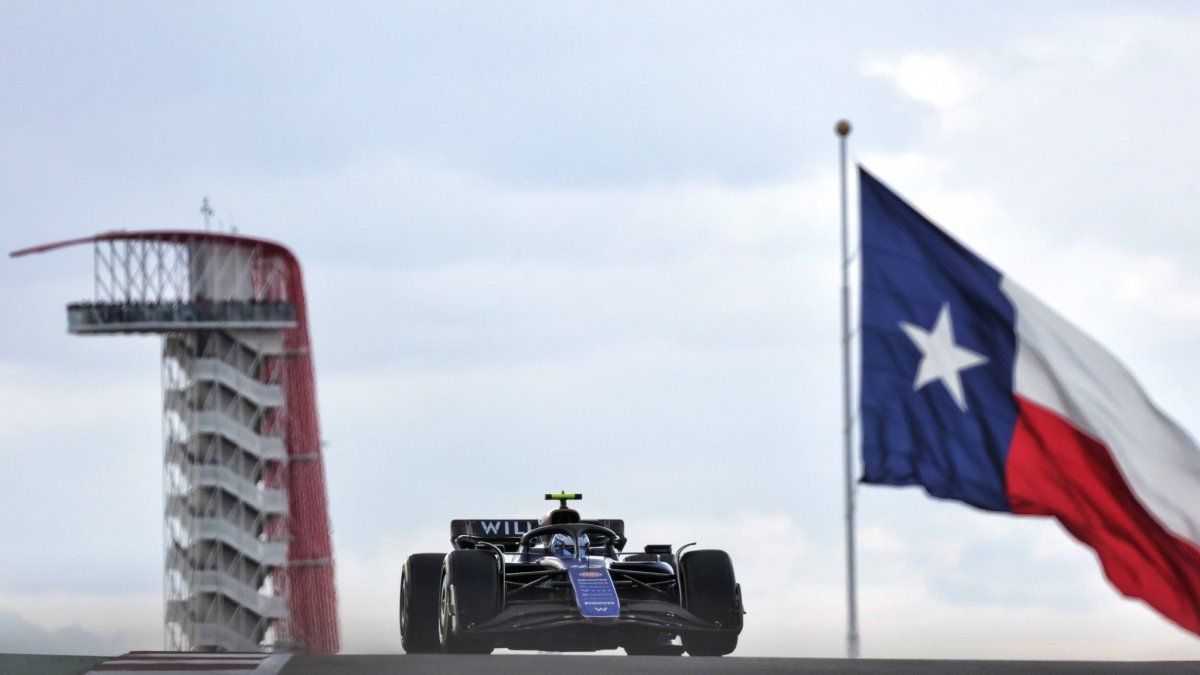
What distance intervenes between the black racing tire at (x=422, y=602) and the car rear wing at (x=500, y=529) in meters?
2.16

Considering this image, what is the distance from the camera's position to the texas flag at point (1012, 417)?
52.5 ft

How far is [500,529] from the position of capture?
29078mm

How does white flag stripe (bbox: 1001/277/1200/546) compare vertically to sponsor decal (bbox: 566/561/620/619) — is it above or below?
above

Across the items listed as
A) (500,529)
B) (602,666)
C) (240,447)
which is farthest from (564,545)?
(240,447)

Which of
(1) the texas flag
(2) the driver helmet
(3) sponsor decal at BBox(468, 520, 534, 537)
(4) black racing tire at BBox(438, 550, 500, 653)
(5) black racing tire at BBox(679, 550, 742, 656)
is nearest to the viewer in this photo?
(1) the texas flag

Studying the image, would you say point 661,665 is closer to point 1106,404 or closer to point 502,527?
point 1106,404

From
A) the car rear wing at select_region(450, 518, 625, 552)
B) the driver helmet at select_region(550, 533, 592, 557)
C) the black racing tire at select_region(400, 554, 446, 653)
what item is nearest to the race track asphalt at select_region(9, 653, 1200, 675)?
the black racing tire at select_region(400, 554, 446, 653)

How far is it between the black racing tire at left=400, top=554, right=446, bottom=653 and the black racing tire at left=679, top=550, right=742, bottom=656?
3.38m

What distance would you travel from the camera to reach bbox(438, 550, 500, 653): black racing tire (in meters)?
23.6

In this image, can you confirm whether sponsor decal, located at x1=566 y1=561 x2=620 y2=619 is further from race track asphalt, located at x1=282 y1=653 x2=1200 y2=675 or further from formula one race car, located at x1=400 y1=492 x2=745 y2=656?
race track asphalt, located at x1=282 y1=653 x2=1200 y2=675

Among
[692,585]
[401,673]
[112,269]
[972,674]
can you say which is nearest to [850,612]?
[972,674]

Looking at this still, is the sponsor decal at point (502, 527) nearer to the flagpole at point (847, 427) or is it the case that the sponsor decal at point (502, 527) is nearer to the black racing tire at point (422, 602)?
the black racing tire at point (422, 602)

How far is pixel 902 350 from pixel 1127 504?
236 centimetres

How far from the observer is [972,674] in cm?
1748
